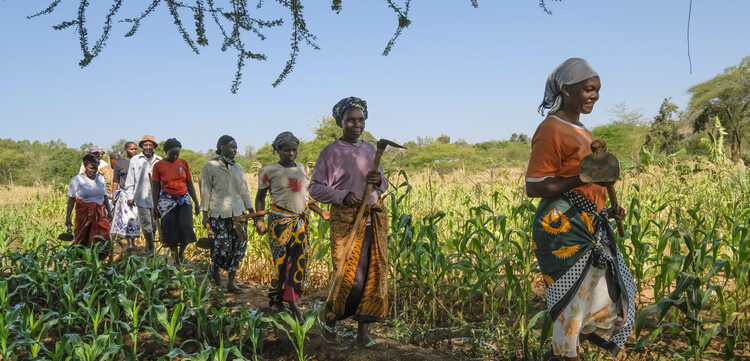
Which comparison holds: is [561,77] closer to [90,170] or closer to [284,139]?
[284,139]

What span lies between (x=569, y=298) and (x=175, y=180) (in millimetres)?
4884

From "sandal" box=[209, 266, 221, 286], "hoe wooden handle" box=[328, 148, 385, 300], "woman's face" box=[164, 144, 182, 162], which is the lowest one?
→ "sandal" box=[209, 266, 221, 286]

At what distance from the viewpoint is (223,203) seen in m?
5.69

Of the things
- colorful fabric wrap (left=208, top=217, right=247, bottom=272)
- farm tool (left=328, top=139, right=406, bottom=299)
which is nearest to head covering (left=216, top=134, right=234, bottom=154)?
colorful fabric wrap (left=208, top=217, right=247, bottom=272)

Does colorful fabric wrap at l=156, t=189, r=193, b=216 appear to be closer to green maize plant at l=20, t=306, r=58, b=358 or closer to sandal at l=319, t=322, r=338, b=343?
green maize plant at l=20, t=306, r=58, b=358

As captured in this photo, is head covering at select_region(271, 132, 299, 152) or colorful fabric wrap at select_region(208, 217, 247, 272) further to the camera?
colorful fabric wrap at select_region(208, 217, 247, 272)

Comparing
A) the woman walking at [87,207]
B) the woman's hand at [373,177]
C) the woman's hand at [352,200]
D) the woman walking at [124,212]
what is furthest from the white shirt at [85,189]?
the woman's hand at [373,177]

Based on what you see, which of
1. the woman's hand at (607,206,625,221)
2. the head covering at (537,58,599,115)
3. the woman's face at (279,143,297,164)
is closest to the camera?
the head covering at (537,58,599,115)

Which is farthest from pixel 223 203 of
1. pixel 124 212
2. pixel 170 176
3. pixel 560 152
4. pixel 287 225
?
pixel 560 152

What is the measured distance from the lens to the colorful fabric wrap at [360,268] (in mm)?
3711

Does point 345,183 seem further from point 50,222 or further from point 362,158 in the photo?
point 50,222

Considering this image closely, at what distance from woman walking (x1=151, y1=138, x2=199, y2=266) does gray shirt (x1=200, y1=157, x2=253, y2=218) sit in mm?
938

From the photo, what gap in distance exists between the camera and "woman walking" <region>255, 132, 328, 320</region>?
4527 mm

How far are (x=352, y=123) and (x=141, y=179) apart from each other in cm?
450
